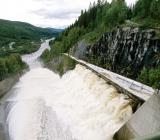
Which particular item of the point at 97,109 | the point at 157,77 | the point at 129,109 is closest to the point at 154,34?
the point at 157,77

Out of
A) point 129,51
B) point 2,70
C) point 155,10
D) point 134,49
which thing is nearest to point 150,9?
point 155,10

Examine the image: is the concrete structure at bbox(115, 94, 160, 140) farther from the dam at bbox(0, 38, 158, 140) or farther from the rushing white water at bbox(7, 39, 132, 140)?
the rushing white water at bbox(7, 39, 132, 140)

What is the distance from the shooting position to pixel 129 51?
3900 centimetres

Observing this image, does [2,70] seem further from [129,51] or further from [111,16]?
[129,51]

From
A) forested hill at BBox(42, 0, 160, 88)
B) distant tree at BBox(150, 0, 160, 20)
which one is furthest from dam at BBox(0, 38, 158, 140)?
distant tree at BBox(150, 0, 160, 20)

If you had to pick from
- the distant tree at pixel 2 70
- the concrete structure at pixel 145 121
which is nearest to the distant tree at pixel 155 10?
the distant tree at pixel 2 70

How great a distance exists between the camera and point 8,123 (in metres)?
33.5

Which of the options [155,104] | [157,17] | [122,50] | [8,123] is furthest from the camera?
[157,17]

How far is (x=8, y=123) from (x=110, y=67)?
17612mm

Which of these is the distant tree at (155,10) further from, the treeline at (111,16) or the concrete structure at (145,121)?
the concrete structure at (145,121)

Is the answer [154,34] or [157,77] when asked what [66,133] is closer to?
[157,77]

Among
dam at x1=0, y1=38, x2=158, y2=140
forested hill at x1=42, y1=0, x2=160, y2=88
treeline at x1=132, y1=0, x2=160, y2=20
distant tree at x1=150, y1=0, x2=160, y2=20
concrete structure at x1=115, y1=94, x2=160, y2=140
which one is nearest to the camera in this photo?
concrete structure at x1=115, y1=94, x2=160, y2=140

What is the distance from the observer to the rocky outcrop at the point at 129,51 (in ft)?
108

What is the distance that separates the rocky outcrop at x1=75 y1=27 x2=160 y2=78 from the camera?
1294 inches
